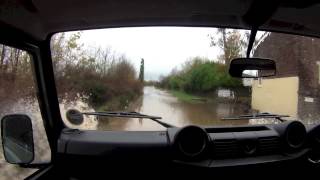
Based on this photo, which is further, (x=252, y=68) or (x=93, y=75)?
(x=252, y=68)

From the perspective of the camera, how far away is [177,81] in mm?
3592

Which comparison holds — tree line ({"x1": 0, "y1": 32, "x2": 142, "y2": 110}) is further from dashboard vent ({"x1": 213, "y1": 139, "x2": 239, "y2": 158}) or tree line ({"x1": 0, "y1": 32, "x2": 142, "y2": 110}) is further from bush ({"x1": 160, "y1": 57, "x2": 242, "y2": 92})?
dashboard vent ({"x1": 213, "y1": 139, "x2": 239, "y2": 158})

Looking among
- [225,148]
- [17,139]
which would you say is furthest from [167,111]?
[17,139]

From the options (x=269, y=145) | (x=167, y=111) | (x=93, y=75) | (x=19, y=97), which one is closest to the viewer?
(x=19, y=97)

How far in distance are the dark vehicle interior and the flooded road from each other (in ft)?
0.20

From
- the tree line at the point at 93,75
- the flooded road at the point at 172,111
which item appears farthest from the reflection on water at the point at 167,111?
the tree line at the point at 93,75

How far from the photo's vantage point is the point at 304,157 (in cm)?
380

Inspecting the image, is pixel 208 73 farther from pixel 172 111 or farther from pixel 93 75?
pixel 93 75

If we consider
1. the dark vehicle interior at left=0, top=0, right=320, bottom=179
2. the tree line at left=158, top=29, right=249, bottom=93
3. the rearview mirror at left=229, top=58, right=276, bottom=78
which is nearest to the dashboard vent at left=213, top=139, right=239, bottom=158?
the dark vehicle interior at left=0, top=0, right=320, bottom=179

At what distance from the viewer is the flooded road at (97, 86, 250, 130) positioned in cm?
344

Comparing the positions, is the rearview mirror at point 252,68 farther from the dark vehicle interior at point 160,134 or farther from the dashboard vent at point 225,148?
the dashboard vent at point 225,148

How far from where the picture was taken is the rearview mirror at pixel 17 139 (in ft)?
8.90

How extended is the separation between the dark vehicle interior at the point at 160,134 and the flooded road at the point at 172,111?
0.06 m

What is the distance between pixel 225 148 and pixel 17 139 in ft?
5.03
